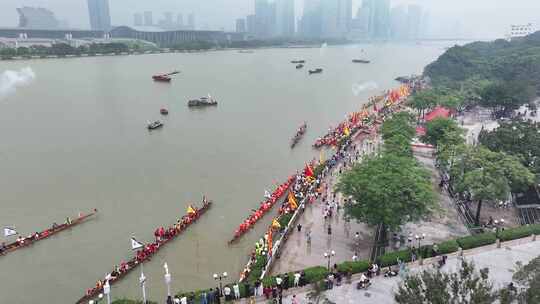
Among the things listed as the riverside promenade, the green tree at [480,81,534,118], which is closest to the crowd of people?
the riverside promenade

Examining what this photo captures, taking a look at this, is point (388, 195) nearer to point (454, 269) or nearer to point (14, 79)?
point (454, 269)

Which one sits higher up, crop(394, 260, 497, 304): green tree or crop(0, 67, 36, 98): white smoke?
crop(0, 67, 36, 98): white smoke

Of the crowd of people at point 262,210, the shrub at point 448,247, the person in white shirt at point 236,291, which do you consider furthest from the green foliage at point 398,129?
the person in white shirt at point 236,291

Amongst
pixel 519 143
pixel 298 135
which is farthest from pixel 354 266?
pixel 298 135

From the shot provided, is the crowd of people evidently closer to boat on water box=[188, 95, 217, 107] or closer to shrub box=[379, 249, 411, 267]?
shrub box=[379, 249, 411, 267]

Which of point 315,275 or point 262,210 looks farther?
point 262,210

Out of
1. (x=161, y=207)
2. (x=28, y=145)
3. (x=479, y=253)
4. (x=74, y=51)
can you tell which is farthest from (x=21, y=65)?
(x=479, y=253)
